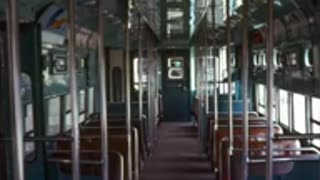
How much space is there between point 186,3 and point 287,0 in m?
2.28

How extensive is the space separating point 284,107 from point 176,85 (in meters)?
8.13

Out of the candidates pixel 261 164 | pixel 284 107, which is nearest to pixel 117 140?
pixel 261 164

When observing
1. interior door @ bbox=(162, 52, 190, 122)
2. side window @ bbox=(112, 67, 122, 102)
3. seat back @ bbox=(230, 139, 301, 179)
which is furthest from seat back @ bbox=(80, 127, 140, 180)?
interior door @ bbox=(162, 52, 190, 122)

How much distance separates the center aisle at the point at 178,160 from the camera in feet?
25.0

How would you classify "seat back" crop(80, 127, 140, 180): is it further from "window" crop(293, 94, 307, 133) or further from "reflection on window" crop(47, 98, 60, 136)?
"window" crop(293, 94, 307, 133)

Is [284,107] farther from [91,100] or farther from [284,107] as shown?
[91,100]

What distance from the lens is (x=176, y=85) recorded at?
50.0ft

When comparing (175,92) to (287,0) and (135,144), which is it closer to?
(135,144)

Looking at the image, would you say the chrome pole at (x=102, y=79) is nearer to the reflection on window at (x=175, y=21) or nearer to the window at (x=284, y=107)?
the window at (x=284, y=107)

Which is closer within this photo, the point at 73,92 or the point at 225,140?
the point at 73,92

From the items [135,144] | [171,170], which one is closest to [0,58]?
[135,144]

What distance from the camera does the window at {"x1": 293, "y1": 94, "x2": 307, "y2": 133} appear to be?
19.7 feet

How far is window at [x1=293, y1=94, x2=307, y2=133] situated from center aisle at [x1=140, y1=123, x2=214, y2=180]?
155 cm

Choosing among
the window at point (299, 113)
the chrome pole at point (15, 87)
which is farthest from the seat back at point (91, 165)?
the chrome pole at point (15, 87)
